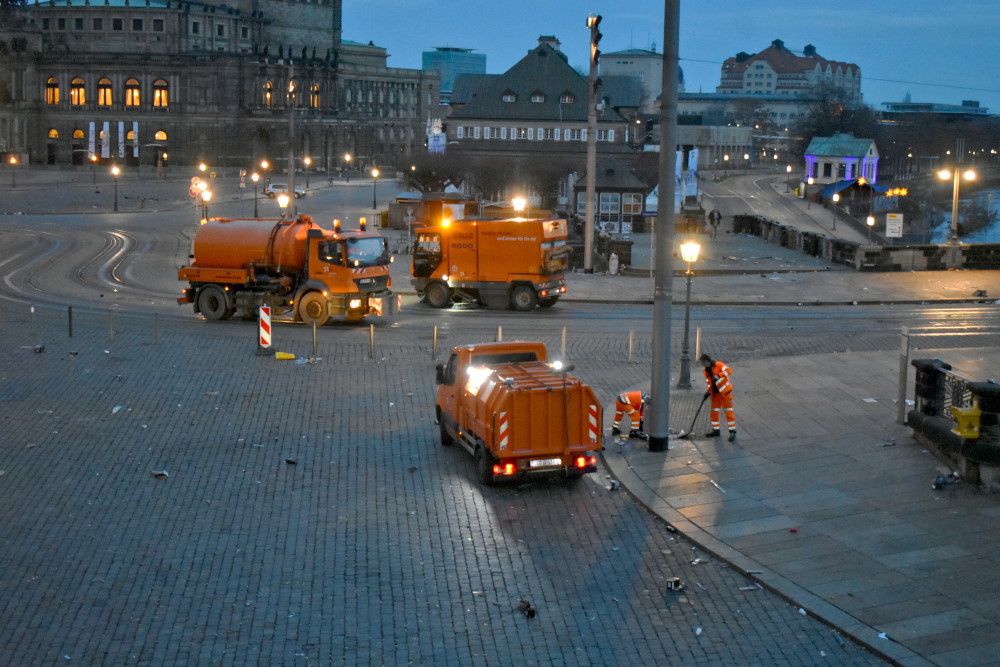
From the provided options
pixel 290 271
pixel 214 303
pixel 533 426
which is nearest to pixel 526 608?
pixel 533 426

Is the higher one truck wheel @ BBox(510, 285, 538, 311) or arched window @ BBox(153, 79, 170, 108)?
arched window @ BBox(153, 79, 170, 108)

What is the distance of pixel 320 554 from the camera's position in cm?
1527

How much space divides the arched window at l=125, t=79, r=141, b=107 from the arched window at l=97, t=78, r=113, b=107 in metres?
1.87

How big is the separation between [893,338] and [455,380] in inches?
654

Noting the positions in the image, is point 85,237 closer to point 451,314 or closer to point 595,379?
point 451,314

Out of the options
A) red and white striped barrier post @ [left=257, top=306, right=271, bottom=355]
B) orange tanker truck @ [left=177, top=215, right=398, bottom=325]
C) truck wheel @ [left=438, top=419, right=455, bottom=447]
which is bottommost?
truck wheel @ [left=438, top=419, right=455, bottom=447]

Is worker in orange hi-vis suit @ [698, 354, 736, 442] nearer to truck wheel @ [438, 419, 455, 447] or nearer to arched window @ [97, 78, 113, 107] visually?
truck wheel @ [438, 419, 455, 447]

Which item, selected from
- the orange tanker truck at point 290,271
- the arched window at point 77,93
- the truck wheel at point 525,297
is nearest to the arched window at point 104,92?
the arched window at point 77,93

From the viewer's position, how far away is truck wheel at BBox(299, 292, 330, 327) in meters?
34.4

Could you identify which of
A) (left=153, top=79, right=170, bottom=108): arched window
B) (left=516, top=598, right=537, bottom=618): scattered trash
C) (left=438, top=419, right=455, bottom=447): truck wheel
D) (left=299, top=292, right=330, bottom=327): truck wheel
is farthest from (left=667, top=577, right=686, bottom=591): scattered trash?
(left=153, top=79, right=170, bottom=108): arched window

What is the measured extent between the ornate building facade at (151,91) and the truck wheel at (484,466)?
115m

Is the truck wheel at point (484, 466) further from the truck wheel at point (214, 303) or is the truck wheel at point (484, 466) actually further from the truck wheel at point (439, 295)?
the truck wheel at point (439, 295)

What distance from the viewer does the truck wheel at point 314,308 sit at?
34.4m

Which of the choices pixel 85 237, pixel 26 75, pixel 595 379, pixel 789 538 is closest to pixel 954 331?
pixel 595 379
